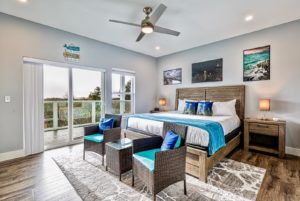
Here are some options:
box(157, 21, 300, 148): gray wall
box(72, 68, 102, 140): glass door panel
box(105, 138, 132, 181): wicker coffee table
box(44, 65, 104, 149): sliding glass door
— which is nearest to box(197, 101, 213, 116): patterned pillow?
box(157, 21, 300, 148): gray wall

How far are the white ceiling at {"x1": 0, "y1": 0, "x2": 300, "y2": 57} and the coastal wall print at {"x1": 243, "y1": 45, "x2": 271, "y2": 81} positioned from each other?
0.56 metres

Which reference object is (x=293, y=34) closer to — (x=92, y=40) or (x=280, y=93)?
(x=280, y=93)

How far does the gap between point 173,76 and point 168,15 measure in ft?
9.47

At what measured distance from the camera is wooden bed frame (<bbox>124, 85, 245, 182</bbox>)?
2.34 m

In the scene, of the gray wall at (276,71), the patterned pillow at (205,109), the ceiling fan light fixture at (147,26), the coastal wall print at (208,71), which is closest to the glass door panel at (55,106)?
the ceiling fan light fixture at (147,26)

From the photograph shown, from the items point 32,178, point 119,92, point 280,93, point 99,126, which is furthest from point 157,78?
point 32,178

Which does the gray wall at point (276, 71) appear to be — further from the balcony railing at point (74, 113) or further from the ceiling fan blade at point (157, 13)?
the balcony railing at point (74, 113)

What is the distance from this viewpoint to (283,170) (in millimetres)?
2678

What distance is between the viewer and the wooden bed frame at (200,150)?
2342mm

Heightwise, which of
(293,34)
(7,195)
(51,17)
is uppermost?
(51,17)

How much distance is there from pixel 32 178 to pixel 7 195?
42 centimetres

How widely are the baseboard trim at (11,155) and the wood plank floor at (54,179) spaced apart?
0.64 ft

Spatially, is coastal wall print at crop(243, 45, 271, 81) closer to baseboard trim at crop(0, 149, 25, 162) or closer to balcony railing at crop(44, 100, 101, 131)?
balcony railing at crop(44, 100, 101, 131)

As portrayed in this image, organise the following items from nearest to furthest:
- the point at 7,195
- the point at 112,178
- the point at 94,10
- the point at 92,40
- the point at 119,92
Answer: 1. the point at 7,195
2. the point at 112,178
3. the point at 94,10
4. the point at 92,40
5. the point at 119,92
